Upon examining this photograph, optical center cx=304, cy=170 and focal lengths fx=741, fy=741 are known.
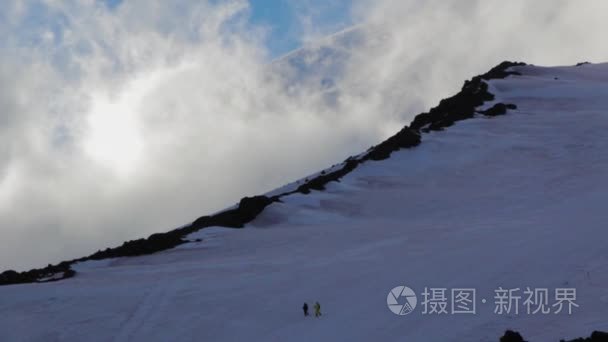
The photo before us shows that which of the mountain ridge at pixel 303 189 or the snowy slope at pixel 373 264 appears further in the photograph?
the mountain ridge at pixel 303 189

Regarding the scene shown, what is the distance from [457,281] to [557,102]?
43891 millimetres

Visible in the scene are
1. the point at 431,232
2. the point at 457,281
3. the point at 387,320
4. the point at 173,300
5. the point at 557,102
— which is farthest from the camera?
the point at 557,102

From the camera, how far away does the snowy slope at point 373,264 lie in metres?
23.6

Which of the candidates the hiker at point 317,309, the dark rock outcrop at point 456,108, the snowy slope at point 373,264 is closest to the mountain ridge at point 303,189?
the dark rock outcrop at point 456,108

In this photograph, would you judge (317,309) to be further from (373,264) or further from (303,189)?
(303,189)

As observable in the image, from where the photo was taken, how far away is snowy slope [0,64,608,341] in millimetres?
23625

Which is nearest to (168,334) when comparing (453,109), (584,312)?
(584,312)

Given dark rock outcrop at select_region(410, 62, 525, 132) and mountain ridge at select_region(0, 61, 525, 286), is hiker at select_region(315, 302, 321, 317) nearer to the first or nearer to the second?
mountain ridge at select_region(0, 61, 525, 286)

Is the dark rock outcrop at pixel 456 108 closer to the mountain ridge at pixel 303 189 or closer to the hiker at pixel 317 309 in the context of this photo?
the mountain ridge at pixel 303 189

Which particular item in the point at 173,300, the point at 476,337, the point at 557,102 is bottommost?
the point at 476,337

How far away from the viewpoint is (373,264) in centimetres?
3005

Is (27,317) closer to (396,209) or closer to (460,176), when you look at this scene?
(396,209)

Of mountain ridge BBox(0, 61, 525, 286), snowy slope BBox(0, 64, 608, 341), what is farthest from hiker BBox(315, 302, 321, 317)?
mountain ridge BBox(0, 61, 525, 286)

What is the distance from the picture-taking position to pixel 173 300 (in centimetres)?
2788
